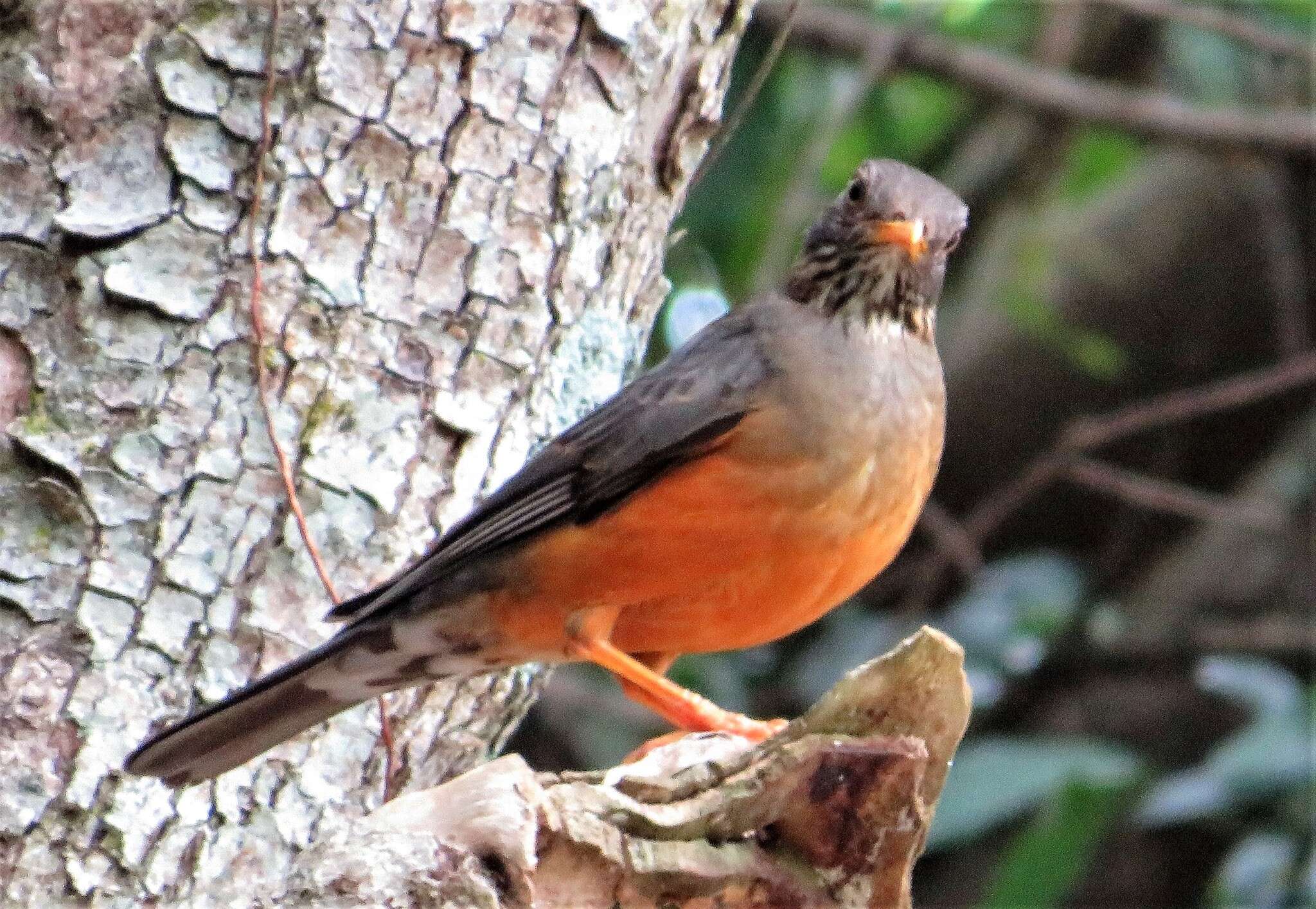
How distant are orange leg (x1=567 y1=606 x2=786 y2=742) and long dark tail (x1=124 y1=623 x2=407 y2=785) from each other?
0.43 meters

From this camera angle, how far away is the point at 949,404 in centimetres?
874

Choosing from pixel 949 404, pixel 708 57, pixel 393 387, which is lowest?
pixel 393 387

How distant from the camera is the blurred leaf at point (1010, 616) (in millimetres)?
7938

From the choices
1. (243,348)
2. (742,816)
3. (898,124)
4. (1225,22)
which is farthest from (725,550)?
(898,124)

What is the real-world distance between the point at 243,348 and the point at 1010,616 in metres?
4.40

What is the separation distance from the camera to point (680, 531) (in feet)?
14.9

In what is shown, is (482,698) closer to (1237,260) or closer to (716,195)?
(716,195)

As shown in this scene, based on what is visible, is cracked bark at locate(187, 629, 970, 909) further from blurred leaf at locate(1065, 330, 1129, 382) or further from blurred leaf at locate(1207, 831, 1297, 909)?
blurred leaf at locate(1065, 330, 1129, 382)

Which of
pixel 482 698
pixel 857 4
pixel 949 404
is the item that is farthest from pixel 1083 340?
pixel 482 698

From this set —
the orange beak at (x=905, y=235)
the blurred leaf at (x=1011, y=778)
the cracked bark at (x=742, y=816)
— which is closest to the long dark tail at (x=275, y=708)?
the cracked bark at (x=742, y=816)

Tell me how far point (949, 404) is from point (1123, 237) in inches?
46.0

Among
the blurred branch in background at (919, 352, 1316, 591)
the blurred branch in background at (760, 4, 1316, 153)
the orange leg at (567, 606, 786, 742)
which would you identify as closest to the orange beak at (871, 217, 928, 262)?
the orange leg at (567, 606, 786, 742)

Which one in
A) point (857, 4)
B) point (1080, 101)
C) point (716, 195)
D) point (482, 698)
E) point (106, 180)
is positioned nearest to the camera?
point (106, 180)

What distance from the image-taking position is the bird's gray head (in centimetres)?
504
